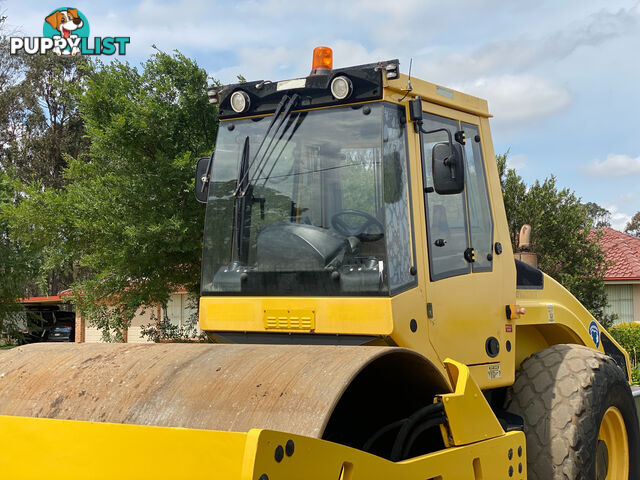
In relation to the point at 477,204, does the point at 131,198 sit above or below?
above

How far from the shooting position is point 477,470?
379 cm

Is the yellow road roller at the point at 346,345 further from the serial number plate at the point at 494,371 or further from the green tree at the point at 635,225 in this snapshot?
the green tree at the point at 635,225

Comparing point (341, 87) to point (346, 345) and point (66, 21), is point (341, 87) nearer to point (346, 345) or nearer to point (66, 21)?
point (346, 345)

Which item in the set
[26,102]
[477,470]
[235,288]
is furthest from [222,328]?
[26,102]

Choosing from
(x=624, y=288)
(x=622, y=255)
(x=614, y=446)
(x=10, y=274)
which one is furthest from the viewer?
(x=622, y=255)

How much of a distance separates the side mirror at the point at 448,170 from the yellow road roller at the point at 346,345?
0.01 m

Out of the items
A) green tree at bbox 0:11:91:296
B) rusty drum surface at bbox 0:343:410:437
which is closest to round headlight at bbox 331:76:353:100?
rusty drum surface at bbox 0:343:410:437

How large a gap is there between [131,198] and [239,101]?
44.7 ft

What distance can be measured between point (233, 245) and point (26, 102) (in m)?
38.4

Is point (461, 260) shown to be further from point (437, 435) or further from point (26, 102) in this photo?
point (26, 102)

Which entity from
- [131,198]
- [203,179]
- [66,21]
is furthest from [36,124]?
[203,179]

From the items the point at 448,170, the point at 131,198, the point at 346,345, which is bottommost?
the point at 346,345

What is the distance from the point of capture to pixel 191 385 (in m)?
3.24

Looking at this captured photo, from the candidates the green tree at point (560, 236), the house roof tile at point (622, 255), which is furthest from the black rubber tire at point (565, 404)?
the house roof tile at point (622, 255)
